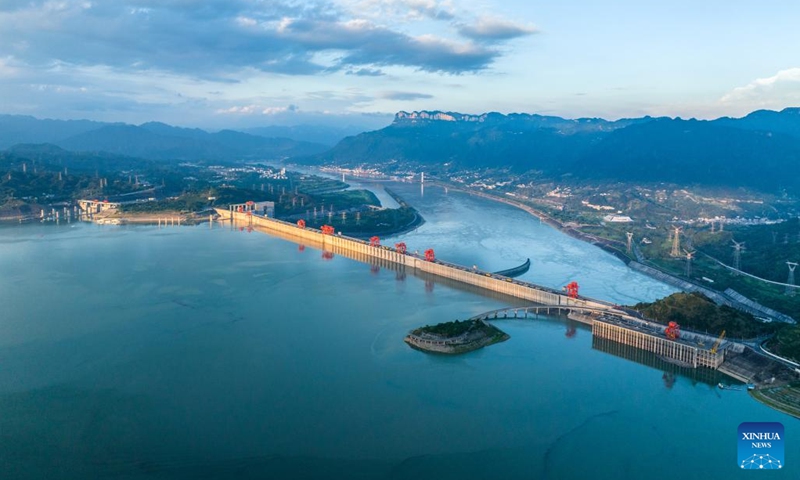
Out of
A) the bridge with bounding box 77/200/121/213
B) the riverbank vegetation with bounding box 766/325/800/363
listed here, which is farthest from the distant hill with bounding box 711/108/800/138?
the riverbank vegetation with bounding box 766/325/800/363

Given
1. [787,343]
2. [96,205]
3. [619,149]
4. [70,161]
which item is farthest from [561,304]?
[70,161]

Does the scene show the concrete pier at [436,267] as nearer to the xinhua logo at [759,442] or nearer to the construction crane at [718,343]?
the construction crane at [718,343]

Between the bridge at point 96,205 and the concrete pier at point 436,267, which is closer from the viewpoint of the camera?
the concrete pier at point 436,267

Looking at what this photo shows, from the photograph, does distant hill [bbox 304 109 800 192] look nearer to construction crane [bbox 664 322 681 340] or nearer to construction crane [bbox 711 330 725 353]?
construction crane [bbox 711 330 725 353]

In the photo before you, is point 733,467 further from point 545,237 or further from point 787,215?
point 787,215

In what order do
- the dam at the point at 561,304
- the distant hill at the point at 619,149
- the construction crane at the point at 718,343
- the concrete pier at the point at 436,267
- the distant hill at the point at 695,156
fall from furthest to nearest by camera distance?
the distant hill at the point at 619,149 < the distant hill at the point at 695,156 < the concrete pier at the point at 436,267 < the dam at the point at 561,304 < the construction crane at the point at 718,343

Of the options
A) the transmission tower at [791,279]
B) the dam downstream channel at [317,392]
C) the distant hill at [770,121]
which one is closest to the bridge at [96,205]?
the dam downstream channel at [317,392]

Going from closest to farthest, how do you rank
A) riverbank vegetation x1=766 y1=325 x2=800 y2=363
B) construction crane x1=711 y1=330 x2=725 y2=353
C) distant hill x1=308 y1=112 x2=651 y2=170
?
riverbank vegetation x1=766 y1=325 x2=800 y2=363 → construction crane x1=711 y1=330 x2=725 y2=353 → distant hill x1=308 y1=112 x2=651 y2=170
